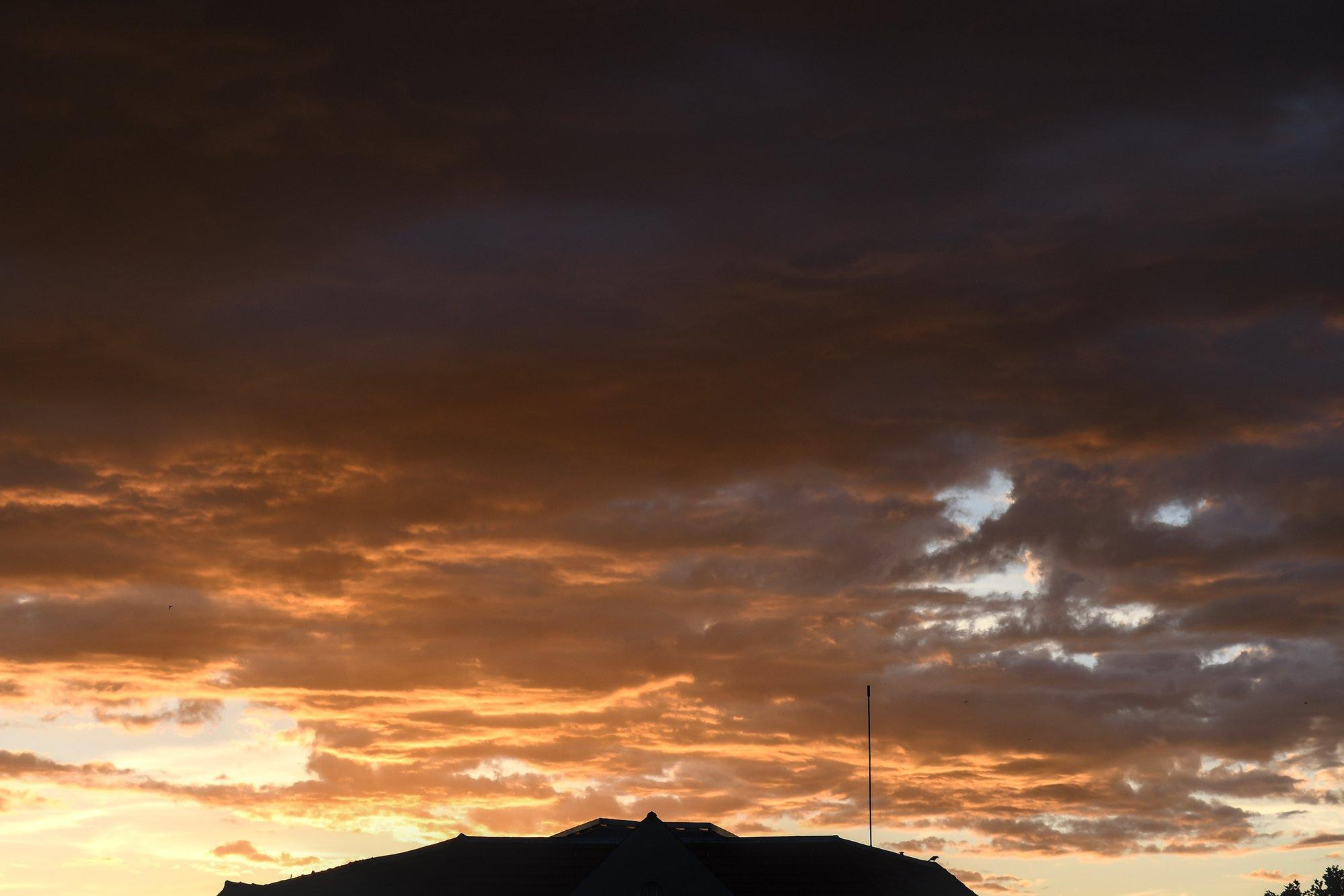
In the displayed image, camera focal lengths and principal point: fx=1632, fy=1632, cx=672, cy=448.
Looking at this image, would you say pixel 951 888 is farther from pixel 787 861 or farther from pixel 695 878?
pixel 695 878

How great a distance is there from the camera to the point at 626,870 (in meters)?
97.6

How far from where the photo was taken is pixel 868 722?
362ft

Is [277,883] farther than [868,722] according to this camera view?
No

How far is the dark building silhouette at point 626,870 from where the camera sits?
97.6 meters

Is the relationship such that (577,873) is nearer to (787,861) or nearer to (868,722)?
(787,861)

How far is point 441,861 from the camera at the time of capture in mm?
102375

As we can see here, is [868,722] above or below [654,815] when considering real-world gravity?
above

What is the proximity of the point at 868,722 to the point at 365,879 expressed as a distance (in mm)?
34565

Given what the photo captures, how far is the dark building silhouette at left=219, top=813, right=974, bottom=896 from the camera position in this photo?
320ft

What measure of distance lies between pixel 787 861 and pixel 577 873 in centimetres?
1311

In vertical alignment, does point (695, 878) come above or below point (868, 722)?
below

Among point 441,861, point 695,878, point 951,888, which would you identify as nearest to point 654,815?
point 695,878

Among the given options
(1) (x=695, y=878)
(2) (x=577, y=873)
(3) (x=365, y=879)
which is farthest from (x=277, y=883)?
(1) (x=695, y=878)

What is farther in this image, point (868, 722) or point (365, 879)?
point (868, 722)
